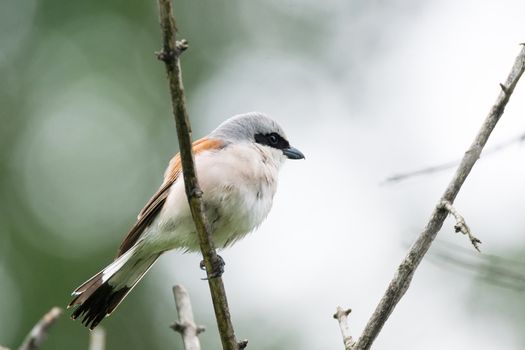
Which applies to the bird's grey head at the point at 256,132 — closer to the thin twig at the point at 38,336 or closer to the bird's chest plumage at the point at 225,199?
the bird's chest plumage at the point at 225,199

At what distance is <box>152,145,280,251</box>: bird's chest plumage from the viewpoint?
433 centimetres

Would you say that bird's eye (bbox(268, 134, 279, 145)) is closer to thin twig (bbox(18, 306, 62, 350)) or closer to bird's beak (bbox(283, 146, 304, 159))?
bird's beak (bbox(283, 146, 304, 159))

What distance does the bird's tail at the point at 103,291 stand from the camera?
13.7 ft

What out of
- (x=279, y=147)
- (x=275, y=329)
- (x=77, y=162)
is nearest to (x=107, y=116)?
(x=77, y=162)

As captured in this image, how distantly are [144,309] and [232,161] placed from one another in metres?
6.32

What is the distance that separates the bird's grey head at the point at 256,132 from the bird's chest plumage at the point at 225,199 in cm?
42

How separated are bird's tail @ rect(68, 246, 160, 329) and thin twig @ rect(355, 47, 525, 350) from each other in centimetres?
183

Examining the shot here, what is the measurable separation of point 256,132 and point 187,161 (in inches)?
90.9

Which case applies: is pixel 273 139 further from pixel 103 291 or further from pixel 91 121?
pixel 91 121

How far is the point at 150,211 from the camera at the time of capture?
452 centimetres

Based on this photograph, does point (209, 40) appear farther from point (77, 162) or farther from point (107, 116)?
point (77, 162)

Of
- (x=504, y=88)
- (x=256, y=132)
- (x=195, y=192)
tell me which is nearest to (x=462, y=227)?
(x=504, y=88)

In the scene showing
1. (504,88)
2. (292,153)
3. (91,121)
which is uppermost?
(91,121)

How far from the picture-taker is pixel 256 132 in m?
5.18
